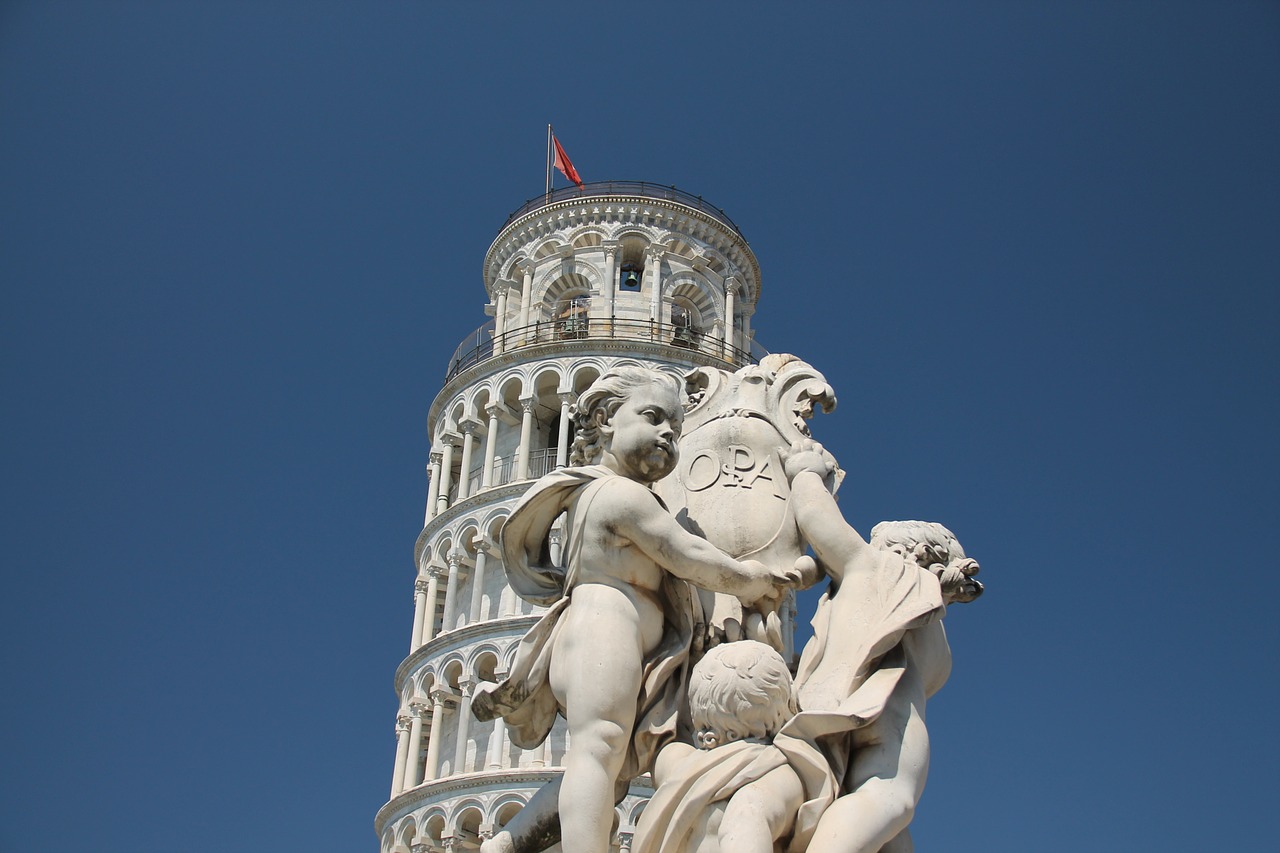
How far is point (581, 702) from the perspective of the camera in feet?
13.1

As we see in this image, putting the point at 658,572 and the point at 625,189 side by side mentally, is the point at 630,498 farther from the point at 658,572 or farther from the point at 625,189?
the point at 625,189

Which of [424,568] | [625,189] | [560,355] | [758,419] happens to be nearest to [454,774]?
[424,568]

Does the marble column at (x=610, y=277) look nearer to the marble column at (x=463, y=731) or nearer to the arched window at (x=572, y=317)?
the arched window at (x=572, y=317)

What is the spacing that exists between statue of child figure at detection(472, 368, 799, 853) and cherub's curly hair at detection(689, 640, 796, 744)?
0.25 meters

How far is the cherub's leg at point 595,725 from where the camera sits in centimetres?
389

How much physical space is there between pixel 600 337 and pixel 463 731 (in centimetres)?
1179

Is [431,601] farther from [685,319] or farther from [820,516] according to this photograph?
[820,516]

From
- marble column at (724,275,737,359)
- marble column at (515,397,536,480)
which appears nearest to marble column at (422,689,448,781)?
marble column at (515,397,536,480)

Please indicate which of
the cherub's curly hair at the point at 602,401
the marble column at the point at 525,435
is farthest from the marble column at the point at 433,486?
the cherub's curly hair at the point at 602,401

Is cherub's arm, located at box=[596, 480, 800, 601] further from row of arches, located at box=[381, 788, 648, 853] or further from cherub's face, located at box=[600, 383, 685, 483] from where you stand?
row of arches, located at box=[381, 788, 648, 853]

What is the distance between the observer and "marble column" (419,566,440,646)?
39.2 metres

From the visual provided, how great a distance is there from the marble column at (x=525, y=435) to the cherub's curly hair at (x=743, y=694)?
3491 centimetres

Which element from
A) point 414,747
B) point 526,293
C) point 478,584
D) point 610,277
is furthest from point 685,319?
point 414,747

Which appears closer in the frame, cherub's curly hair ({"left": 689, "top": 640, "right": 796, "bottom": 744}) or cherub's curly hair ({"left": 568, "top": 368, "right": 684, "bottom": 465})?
cherub's curly hair ({"left": 689, "top": 640, "right": 796, "bottom": 744})
